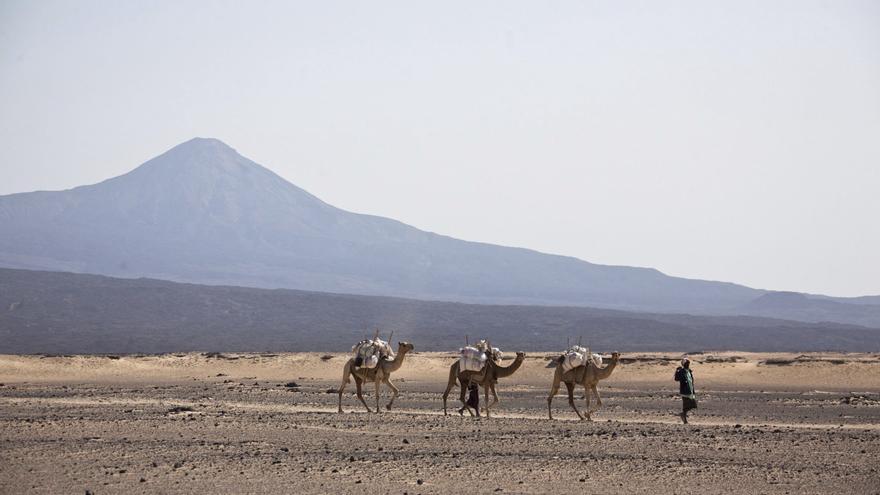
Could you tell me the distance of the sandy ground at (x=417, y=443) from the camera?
61.6 feet

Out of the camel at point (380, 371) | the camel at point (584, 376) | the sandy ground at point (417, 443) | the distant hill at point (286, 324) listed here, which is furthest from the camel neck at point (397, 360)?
the distant hill at point (286, 324)

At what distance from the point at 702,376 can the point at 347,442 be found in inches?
1158

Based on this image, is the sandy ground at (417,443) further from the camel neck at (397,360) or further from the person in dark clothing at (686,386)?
the camel neck at (397,360)

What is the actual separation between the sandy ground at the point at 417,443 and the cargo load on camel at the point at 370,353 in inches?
43.8

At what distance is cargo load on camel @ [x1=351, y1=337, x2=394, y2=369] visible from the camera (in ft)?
101

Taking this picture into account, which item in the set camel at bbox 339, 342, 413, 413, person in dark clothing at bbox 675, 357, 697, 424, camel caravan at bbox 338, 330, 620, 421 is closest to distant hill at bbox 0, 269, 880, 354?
camel at bbox 339, 342, 413, 413

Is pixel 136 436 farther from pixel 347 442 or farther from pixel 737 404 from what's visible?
pixel 737 404

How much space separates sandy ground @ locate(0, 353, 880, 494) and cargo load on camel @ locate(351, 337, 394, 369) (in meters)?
1.11

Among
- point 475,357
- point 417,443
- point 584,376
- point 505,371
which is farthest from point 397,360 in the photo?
point 417,443

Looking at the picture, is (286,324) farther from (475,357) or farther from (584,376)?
(584,376)

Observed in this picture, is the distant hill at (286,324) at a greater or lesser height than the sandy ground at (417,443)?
greater

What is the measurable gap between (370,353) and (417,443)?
7.62 metres

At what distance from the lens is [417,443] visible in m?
23.5

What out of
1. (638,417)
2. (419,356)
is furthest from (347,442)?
(419,356)
